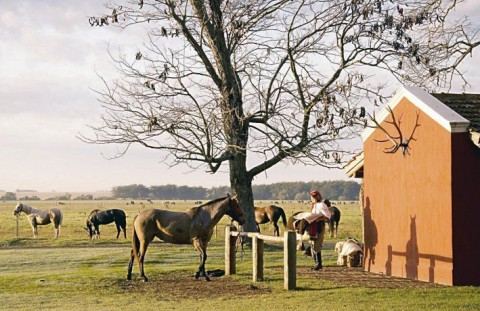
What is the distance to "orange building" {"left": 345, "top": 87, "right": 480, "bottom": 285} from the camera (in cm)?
1644

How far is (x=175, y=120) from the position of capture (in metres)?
25.1

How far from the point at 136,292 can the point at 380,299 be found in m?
5.64

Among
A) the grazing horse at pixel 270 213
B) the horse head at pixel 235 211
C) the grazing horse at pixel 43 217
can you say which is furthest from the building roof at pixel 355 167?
the grazing horse at pixel 43 217

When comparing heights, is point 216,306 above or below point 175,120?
below

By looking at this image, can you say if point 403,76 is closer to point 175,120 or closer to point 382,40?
point 382,40

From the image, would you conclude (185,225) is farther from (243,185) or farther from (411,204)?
(243,185)

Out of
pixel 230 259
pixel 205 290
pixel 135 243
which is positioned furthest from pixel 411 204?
pixel 135 243

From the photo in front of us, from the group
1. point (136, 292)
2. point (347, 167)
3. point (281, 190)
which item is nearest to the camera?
point (136, 292)

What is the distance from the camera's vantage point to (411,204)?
59.7 feet

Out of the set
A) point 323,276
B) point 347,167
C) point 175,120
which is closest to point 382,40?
point 347,167

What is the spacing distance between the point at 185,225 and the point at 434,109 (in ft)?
21.9

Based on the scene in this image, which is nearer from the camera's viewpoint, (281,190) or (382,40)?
(382,40)

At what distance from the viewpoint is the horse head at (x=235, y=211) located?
19.4m

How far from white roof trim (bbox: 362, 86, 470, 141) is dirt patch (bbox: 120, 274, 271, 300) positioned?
5.19 m
